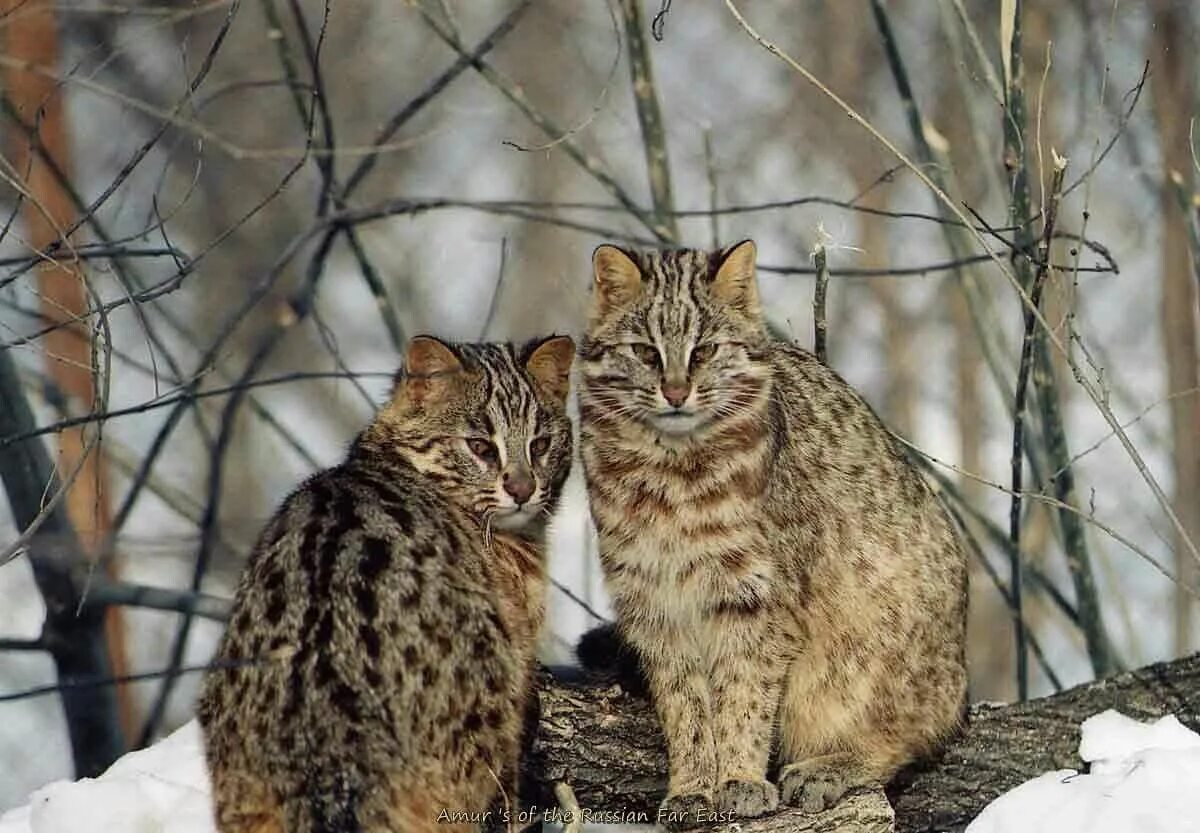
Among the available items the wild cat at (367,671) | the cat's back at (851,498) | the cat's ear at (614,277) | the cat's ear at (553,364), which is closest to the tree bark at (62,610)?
the wild cat at (367,671)

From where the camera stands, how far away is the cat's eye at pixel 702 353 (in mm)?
5113

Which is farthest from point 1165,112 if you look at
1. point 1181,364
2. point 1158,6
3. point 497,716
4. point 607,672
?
point 497,716

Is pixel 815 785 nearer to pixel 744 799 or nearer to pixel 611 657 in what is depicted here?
pixel 744 799

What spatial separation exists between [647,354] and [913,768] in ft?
5.53

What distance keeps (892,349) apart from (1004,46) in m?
8.26

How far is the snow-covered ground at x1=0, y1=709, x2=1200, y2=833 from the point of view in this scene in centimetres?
492

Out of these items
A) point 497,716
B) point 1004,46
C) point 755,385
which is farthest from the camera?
point 1004,46

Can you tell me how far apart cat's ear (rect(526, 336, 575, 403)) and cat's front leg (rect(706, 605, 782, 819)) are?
3.06 feet

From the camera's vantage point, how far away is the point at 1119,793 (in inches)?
196

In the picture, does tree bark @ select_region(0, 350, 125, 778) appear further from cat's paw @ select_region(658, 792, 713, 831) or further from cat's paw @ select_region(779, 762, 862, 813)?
cat's paw @ select_region(779, 762, 862, 813)

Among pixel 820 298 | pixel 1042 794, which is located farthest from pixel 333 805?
pixel 820 298

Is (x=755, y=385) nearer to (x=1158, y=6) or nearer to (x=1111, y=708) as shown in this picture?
(x=1111, y=708)

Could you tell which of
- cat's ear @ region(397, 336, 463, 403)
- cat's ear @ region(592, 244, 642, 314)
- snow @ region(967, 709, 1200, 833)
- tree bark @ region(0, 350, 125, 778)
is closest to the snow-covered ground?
snow @ region(967, 709, 1200, 833)

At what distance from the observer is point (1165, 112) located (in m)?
9.86
